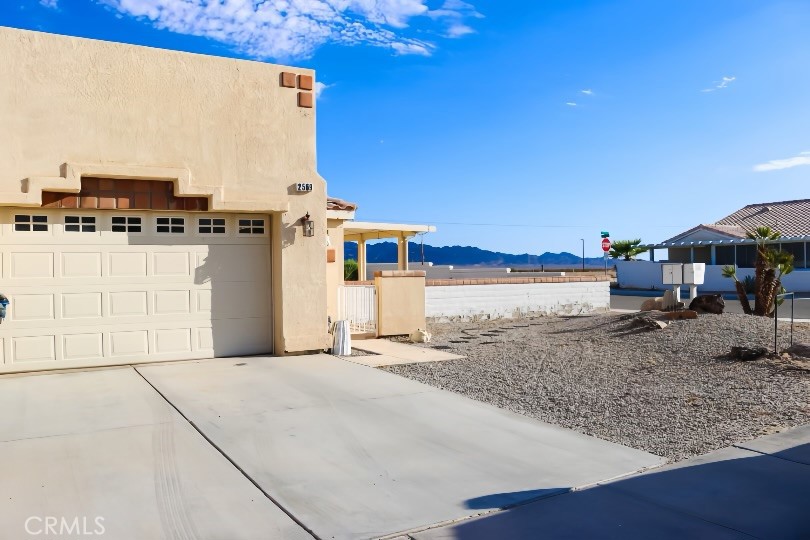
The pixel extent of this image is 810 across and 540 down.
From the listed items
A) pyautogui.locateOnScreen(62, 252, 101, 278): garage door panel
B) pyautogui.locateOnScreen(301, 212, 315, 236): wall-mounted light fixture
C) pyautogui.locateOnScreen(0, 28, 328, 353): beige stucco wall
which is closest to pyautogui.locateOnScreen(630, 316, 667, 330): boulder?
pyautogui.locateOnScreen(0, 28, 328, 353): beige stucco wall

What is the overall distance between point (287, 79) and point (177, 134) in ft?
7.14

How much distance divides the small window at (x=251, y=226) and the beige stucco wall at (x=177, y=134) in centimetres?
27

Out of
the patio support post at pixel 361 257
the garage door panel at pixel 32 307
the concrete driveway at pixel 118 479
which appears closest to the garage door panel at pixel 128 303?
the garage door panel at pixel 32 307

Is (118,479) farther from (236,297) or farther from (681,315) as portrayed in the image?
(681,315)

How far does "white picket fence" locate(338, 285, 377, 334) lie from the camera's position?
→ 14250 mm

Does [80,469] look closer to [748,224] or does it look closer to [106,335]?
[106,335]

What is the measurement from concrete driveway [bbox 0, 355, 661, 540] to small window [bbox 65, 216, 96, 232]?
2.47 m

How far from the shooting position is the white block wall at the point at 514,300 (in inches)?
725

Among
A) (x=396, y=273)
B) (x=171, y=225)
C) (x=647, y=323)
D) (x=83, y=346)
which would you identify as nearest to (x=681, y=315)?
(x=647, y=323)

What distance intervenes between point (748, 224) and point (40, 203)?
39.7 meters

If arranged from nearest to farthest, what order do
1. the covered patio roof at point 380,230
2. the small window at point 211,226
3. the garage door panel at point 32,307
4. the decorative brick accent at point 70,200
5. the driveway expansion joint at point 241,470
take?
1. the driveway expansion joint at point 241,470
2. the garage door panel at point 32,307
3. the decorative brick accent at point 70,200
4. the small window at point 211,226
5. the covered patio roof at point 380,230

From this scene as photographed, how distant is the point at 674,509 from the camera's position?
4715 millimetres

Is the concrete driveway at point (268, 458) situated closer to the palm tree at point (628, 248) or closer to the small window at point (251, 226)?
the small window at point (251, 226)

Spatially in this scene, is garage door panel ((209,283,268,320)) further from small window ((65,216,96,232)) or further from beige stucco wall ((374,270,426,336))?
beige stucco wall ((374,270,426,336))
